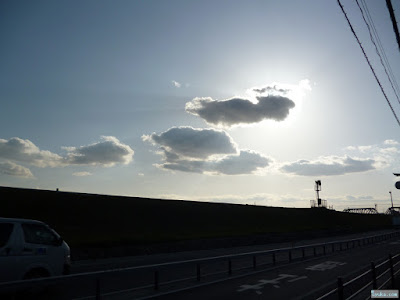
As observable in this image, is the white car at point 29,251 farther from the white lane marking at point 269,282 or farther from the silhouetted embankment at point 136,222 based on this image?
the silhouetted embankment at point 136,222

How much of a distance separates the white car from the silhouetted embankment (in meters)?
14.8

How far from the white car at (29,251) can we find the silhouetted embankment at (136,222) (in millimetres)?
14759

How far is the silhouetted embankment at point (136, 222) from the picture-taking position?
29.6 metres

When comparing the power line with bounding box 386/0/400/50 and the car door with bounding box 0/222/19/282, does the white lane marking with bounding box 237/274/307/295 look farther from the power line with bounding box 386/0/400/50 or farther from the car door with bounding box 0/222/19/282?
the power line with bounding box 386/0/400/50

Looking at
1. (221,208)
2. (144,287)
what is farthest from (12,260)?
(221,208)

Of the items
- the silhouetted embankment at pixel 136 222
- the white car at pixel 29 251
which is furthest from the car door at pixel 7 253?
the silhouetted embankment at pixel 136 222

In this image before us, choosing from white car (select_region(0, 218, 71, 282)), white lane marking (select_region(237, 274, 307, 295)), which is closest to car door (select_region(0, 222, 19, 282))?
white car (select_region(0, 218, 71, 282))

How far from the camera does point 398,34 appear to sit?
29.8ft

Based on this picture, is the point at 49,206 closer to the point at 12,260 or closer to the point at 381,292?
the point at 12,260

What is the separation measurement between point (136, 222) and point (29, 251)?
104 ft

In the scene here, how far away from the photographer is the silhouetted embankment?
29.6 m

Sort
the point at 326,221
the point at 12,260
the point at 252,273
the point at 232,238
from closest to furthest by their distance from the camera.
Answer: the point at 12,260 → the point at 252,273 → the point at 232,238 → the point at 326,221

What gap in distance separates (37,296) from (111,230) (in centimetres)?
2627

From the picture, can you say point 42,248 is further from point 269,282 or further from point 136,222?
point 136,222
